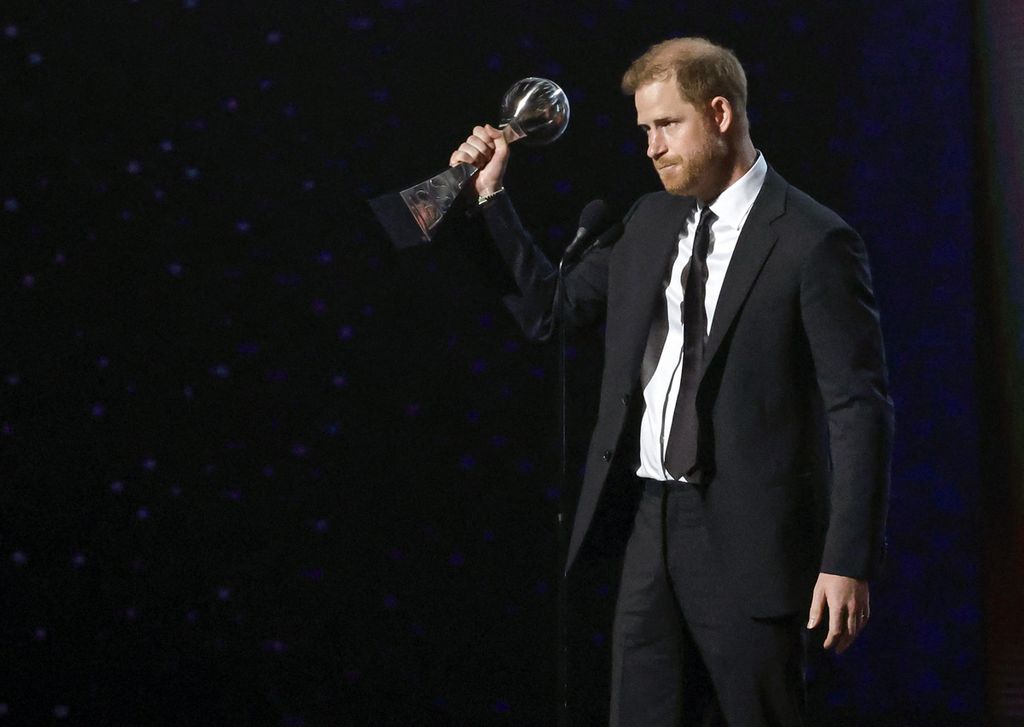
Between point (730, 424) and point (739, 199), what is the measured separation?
40 cm

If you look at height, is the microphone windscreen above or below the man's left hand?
above

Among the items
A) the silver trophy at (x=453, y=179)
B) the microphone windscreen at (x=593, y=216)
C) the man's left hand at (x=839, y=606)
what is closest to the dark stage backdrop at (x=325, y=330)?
the silver trophy at (x=453, y=179)

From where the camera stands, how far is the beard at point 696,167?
6.27ft

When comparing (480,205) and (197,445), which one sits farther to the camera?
(197,445)

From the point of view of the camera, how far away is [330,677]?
8.53 feet

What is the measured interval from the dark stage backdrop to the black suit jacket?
0.80 metres

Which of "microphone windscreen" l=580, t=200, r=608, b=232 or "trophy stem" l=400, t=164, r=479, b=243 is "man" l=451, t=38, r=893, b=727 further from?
"trophy stem" l=400, t=164, r=479, b=243

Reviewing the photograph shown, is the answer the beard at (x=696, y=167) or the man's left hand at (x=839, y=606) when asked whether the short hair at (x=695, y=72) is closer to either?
the beard at (x=696, y=167)

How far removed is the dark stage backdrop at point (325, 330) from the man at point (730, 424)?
26.0 inches

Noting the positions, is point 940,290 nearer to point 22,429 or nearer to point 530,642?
point 530,642

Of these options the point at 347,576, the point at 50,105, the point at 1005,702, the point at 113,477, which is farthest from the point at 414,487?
the point at 1005,702

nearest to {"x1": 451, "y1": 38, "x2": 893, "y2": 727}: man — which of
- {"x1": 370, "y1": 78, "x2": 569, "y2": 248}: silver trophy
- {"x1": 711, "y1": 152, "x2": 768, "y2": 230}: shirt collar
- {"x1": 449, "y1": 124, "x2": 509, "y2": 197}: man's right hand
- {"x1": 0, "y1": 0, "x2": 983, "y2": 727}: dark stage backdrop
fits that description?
{"x1": 711, "y1": 152, "x2": 768, "y2": 230}: shirt collar

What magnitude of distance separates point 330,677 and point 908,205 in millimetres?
1774

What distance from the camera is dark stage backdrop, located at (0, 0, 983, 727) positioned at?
99.0 inches
